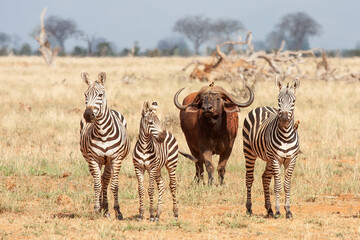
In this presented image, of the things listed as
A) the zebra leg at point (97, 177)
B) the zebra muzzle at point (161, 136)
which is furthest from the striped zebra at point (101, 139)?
the zebra muzzle at point (161, 136)

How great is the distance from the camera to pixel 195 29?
388 ft

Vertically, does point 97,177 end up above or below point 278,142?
below

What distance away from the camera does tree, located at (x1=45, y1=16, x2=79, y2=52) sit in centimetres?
10988

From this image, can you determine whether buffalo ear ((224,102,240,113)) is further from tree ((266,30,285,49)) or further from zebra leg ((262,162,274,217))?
tree ((266,30,285,49))

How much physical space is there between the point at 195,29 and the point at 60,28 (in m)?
27.7

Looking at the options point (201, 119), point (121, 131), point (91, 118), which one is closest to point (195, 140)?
point (201, 119)

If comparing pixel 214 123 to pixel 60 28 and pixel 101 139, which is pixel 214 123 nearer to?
pixel 101 139

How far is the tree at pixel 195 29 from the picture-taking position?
114m

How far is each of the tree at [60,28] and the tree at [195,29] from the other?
74.5 feet

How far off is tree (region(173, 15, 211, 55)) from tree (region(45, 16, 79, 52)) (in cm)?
2270

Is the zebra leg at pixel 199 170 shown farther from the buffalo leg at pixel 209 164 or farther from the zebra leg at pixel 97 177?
the zebra leg at pixel 97 177

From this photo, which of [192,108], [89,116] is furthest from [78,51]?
[89,116]

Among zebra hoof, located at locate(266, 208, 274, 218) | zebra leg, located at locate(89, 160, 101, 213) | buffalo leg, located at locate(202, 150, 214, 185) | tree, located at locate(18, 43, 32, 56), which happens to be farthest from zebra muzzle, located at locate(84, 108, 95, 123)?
tree, located at locate(18, 43, 32, 56)

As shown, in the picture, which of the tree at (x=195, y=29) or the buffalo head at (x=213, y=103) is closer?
the buffalo head at (x=213, y=103)
